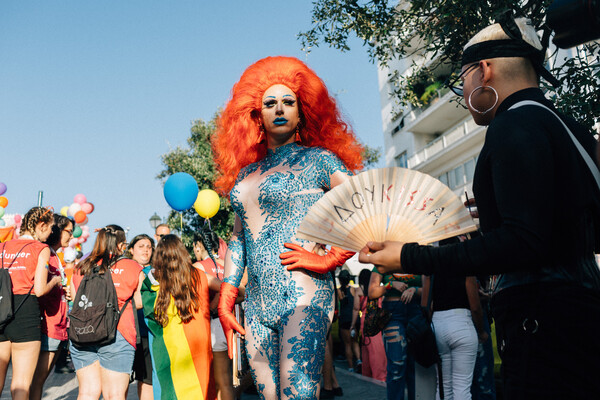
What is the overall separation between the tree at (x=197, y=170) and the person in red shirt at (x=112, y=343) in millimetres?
17157

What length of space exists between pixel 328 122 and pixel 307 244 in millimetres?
852

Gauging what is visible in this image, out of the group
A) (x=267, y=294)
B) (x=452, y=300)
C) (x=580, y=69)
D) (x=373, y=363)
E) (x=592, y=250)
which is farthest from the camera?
(x=373, y=363)

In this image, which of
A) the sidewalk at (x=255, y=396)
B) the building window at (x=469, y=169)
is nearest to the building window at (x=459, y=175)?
the building window at (x=469, y=169)

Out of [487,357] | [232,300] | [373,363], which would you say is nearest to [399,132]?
[373,363]

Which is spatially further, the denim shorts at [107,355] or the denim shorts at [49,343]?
the denim shorts at [49,343]

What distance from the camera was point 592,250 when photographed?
1584 mm

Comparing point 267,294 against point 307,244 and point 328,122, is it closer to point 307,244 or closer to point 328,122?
point 307,244

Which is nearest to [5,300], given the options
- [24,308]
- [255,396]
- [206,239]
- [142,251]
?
[24,308]

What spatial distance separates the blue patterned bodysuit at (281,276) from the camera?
249 cm

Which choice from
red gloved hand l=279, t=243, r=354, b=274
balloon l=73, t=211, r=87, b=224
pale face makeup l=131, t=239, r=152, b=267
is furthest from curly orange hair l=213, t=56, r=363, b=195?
balloon l=73, t=211, r=87, b=224

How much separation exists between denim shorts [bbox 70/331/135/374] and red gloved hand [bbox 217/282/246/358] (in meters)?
2.66

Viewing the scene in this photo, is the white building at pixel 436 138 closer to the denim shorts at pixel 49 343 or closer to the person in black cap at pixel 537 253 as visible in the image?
the denim shorts at pixel 49 343

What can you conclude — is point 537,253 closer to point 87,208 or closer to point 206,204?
point 206,204

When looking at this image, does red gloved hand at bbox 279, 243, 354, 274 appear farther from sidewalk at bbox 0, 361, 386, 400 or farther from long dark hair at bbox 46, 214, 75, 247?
sidewalk at bbox 0, 361, 386, 400
